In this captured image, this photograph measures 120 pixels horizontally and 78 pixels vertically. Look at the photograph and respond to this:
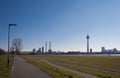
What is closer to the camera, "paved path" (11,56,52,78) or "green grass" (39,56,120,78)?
"paved path" (11,56,52,78)

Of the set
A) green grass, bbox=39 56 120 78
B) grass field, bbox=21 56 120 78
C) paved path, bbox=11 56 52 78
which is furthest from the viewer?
grass field, bbox=21 56 120 78

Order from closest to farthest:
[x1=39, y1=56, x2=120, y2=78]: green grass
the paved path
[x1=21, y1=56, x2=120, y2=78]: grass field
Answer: the paved path, [x1=39, y1=56, x2=120, y2=78]: green grass, [x1=21, y1=56, x2=120, y2=78]: grass field

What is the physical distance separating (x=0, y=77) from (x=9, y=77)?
734 mm

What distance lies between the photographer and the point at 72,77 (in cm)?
1602

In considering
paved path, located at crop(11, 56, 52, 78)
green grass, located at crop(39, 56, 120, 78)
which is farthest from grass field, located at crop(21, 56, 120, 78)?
paved path, located at crop(11, 56, 52, 78)

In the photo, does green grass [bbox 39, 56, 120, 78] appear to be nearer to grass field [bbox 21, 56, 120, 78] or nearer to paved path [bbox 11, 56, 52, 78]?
grass field [bbox 21, 56, 120, 78]

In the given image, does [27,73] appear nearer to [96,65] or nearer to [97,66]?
[97,66]

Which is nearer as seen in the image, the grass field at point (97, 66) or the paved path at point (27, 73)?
the paved path at point (27, 73)

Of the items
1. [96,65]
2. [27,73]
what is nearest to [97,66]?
[96,65]

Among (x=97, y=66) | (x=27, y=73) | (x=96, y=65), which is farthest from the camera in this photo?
(x=96, y=65)

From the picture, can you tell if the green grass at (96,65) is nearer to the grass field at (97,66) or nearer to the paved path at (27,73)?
the grass field at (97,66)

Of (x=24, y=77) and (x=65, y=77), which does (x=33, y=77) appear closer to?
(x=24, y=77)

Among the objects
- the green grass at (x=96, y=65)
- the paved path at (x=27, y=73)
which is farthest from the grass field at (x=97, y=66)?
the paved path at (x=27, y=73)

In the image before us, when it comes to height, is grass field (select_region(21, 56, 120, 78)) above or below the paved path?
below
